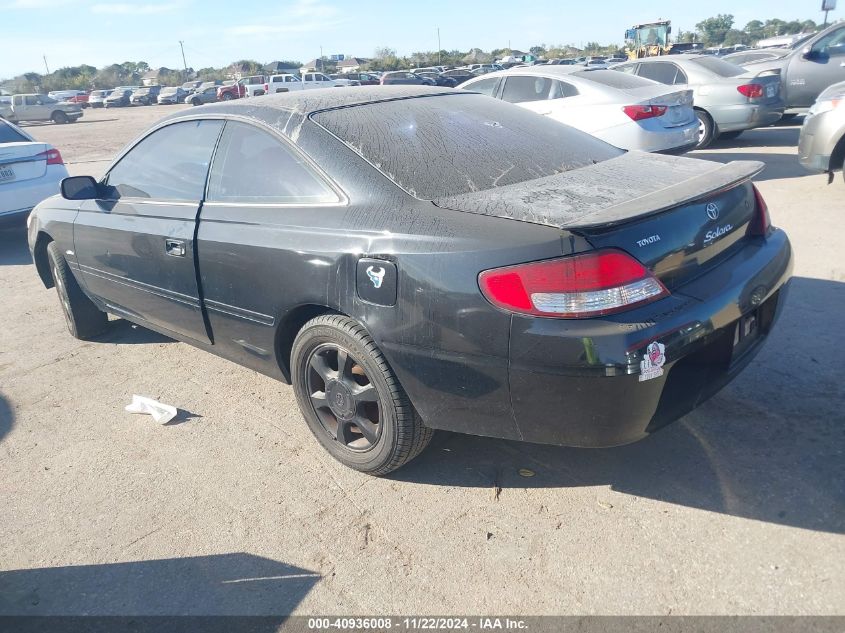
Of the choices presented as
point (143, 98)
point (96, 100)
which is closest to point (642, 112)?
point (143, 98)

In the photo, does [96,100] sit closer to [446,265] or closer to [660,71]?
[660,71]

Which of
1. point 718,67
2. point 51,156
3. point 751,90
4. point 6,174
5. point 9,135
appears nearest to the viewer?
point 6,174

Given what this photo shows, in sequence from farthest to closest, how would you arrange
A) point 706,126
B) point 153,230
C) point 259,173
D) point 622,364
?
point 706,126 < point 153,230 < point 259,173 < point 622,364

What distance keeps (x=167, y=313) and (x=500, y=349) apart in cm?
228

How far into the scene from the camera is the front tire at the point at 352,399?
106 inches

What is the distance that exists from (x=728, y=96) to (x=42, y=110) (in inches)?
1380

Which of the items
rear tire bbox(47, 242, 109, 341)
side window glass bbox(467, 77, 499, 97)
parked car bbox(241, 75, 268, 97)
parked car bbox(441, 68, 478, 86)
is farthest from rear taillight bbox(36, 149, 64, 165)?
parked car bbox(441, 68, 478, 86)

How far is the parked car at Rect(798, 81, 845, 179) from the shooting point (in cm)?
652

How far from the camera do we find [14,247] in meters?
8.27

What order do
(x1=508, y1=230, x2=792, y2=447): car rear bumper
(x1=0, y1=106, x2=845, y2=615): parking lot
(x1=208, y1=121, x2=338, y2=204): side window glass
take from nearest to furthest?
(x1=508, y1=230, x2=792, y2=447): car rear bumper
(x1=0, y1=106, x2=845, y2=615): parking lot
(x1=208, y1=121, x2=338, y2=204): side window glass

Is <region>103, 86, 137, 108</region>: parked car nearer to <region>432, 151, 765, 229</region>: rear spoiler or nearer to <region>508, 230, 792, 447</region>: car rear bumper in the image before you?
<region>432, 151, 765, 229</region>: rear spoiler

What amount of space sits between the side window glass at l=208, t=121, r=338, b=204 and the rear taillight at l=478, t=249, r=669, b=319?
1011 millimetres

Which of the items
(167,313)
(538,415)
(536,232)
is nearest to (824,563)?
(538,415)

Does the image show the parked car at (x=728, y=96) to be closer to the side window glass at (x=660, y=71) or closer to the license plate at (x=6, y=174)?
the side window glass at (x=660, y=71)
